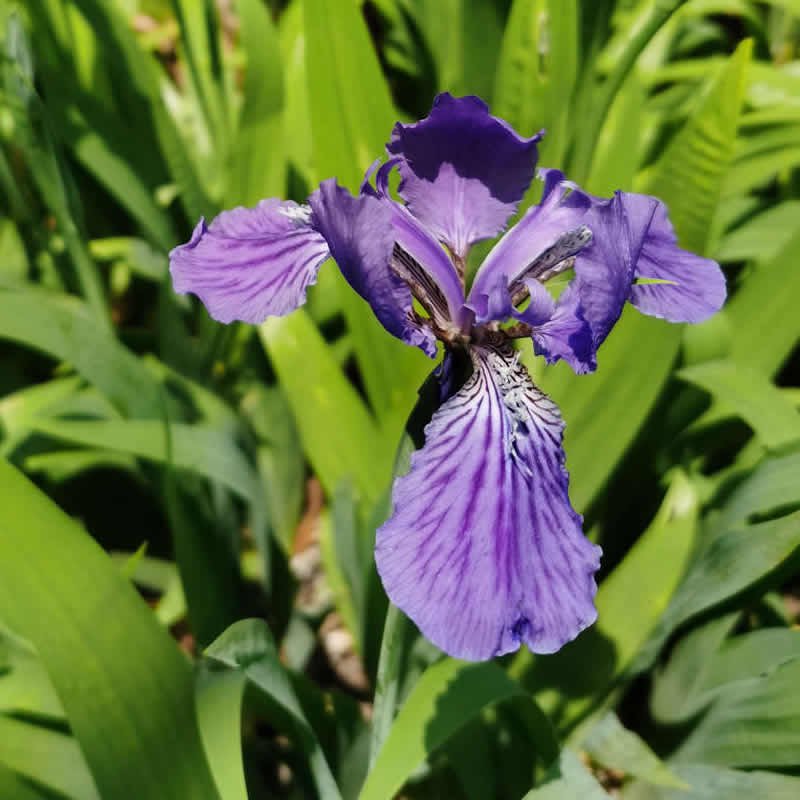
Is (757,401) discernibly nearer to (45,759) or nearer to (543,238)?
(543,238)

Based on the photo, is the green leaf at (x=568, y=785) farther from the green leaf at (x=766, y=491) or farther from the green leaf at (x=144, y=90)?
the green leaf at (x=144, y=90)

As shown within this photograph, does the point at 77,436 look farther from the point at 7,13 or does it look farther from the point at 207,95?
the point at 207,95

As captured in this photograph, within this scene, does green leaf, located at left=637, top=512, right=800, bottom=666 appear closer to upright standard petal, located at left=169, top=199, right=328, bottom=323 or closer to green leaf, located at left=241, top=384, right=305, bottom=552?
upright standard petal, located at left=169, top=199, right=328, bottom=323

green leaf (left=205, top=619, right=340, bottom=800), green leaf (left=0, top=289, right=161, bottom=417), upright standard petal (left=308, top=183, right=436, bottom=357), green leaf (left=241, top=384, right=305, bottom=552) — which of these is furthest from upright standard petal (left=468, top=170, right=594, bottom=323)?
green leaf (left=241, top=384, right=305, bottom=552)

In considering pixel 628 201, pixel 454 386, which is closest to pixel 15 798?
pixel 454 386

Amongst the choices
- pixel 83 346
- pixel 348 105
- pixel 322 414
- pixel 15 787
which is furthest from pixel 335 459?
pixel 15 787

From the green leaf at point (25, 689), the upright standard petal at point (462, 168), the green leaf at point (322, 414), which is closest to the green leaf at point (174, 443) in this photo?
the green leaf at point (322, 414)
